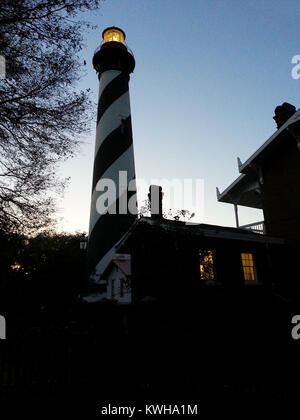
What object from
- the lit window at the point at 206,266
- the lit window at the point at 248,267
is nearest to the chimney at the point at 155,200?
the lit window at the point at 206,266

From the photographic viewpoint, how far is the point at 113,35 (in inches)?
869

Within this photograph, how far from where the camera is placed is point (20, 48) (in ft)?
19.1

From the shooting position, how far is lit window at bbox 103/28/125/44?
21969mm

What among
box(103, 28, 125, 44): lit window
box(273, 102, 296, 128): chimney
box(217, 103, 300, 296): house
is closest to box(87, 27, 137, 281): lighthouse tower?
A: box(103, 28, 125, 44): lit window

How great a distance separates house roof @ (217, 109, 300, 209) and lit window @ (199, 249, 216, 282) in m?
5.40

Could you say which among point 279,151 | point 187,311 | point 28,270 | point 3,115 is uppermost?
point 279,151

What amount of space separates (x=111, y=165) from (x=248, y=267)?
10.3 meters

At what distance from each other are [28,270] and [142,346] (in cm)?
877

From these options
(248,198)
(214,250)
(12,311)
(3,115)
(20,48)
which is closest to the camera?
(20,48)

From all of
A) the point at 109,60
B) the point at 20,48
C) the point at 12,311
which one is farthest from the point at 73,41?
the point at 109,60

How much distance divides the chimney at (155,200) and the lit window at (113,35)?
55.0 ft

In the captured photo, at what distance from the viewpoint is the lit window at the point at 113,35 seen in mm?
21969

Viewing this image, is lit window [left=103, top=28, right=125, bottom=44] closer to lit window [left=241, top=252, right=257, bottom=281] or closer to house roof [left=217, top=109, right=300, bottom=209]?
house roof [left=217, top=109, right=300, bottom=209]
